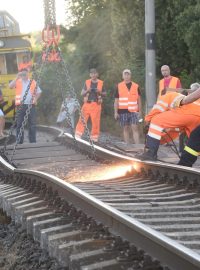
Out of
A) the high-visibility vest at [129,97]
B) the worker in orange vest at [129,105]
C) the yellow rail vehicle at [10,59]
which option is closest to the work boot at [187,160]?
the worker in orange vest at [129,105]

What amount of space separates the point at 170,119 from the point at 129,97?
477 centimetres

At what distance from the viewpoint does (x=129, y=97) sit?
13.3 m

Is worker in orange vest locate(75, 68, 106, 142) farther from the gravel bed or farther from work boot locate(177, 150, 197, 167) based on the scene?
the gravel bed

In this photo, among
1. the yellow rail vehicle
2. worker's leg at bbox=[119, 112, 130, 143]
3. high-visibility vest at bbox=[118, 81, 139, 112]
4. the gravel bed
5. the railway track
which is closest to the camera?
the railway track

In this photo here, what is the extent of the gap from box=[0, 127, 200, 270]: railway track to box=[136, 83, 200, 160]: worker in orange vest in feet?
1.75

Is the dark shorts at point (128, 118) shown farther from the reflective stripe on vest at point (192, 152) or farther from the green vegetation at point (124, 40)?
the reflective stripe on vest at point (192, 152)

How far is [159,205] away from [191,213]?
0.45 meters

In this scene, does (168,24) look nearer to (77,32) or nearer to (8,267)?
(77,32)

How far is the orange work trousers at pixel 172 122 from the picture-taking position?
8422 mm

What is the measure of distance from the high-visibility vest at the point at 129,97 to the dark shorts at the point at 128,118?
115 millimetres

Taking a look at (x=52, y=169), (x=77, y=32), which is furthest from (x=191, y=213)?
(x=77, y=32)

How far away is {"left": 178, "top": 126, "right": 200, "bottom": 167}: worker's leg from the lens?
8078 mm

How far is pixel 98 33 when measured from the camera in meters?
25.8

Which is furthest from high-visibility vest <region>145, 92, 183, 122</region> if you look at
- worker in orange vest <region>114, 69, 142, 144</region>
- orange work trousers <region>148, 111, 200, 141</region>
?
worker in orange vest <region>114, 69, 142, 144</region>
